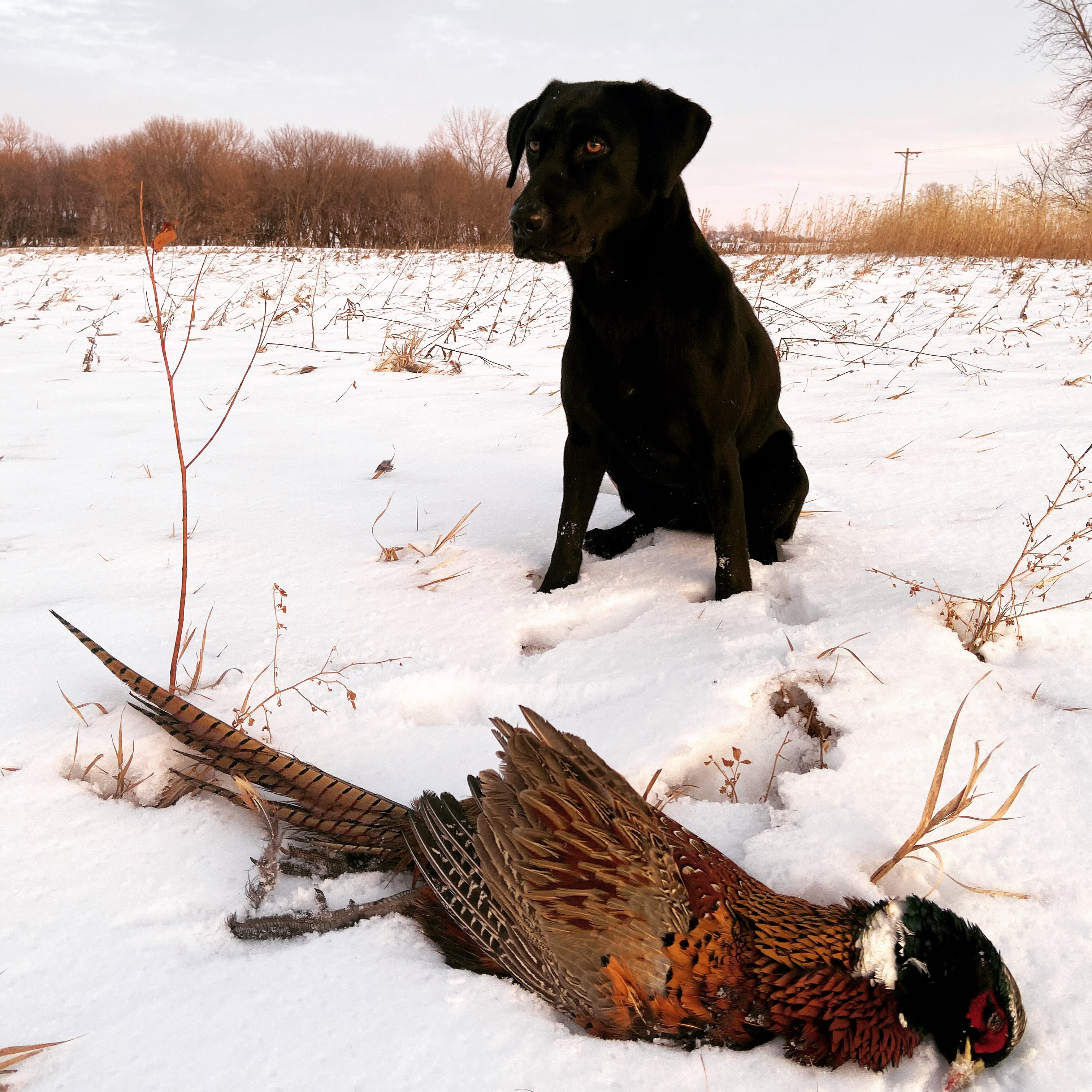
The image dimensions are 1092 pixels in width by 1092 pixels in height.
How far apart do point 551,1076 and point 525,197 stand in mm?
1943

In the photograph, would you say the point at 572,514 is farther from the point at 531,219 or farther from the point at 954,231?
the point at 954,231

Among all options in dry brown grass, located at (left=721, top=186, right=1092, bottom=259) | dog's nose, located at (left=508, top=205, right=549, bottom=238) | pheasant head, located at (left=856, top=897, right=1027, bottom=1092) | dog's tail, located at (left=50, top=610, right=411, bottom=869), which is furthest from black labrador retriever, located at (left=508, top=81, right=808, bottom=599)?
dry brown grass, located at (left=721, top=186, right=1092, bottom=259)

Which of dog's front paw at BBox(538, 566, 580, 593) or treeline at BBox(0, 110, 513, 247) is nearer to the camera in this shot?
dog's front paw at BBox(538, 566, 580, 593)

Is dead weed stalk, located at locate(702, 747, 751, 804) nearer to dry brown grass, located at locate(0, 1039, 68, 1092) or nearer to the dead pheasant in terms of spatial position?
the dead pheasant

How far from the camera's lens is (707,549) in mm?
2758

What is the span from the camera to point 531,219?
2.06 m

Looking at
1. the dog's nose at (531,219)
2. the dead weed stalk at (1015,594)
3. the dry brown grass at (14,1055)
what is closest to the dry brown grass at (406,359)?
the dog's nose at (531,219)

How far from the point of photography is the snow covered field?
3.74ft

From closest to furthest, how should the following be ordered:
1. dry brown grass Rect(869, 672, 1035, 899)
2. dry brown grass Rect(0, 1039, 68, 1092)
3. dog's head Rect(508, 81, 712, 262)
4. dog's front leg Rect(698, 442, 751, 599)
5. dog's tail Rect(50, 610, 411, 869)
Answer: dry brown grass Rect(0, 1039, 68, 1092) → dry brown grass Rect(869, 672, 1035, 899) → dog's tail Rect(50, 610, 411, 869) → dog's head Rect(508, 81, 712, 262) → dog's front leg Rect(698, 442, 751, 599)

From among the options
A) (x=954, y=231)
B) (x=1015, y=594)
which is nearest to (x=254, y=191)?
(x=954, y=231)

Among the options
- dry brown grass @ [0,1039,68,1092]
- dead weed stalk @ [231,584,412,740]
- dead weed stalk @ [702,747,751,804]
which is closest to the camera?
dry brown grass @ [0,1039,68,1092]

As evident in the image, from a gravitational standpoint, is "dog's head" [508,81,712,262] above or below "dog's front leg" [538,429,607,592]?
above

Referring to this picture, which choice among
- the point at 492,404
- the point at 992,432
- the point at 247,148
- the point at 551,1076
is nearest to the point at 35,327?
the point at 492,404

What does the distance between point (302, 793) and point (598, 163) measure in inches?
66.9
